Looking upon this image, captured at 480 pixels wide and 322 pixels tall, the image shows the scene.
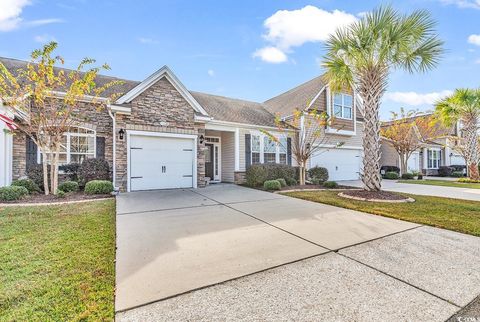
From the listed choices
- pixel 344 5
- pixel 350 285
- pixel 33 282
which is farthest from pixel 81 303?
pixel 344 5

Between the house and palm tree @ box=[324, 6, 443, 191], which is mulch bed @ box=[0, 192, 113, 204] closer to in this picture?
the house

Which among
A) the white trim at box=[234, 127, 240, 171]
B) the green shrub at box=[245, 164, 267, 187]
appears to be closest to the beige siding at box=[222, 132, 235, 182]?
the white trim at box=[234, 127, 240, 171]

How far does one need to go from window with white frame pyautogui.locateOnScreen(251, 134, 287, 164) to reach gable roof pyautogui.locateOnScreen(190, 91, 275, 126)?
96 centimetres

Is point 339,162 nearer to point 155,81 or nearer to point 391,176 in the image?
point 391,176

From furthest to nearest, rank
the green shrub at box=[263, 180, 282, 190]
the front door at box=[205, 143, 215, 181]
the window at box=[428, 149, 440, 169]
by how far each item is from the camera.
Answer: the window at box=[428, 149, 440, 169]
the front door at box=[205, 143, 215, 181]
the green shrub at box=[263, 180, 282, 190]

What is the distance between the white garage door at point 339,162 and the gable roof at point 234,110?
3.75m

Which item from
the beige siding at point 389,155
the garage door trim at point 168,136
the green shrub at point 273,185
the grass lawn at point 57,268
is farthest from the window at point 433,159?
the grass lawn at point 57,268

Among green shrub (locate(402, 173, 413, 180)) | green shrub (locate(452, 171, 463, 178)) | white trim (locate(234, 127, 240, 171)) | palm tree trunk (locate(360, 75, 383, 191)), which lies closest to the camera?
palm tree trunk (locate(360, 75, 383, 191))

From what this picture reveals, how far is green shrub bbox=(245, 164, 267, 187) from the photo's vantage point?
11.0 metres

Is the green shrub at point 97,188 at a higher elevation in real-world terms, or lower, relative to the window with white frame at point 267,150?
lower

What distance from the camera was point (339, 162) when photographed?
1497 cm

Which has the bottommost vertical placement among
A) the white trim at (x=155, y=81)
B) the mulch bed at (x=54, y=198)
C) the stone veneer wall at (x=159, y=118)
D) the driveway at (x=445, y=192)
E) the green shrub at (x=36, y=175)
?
the driveway at (x=445, y=192)

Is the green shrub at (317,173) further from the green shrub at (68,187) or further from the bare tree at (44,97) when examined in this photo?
the green shrub at (68,187)

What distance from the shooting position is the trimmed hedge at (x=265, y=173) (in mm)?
11016
